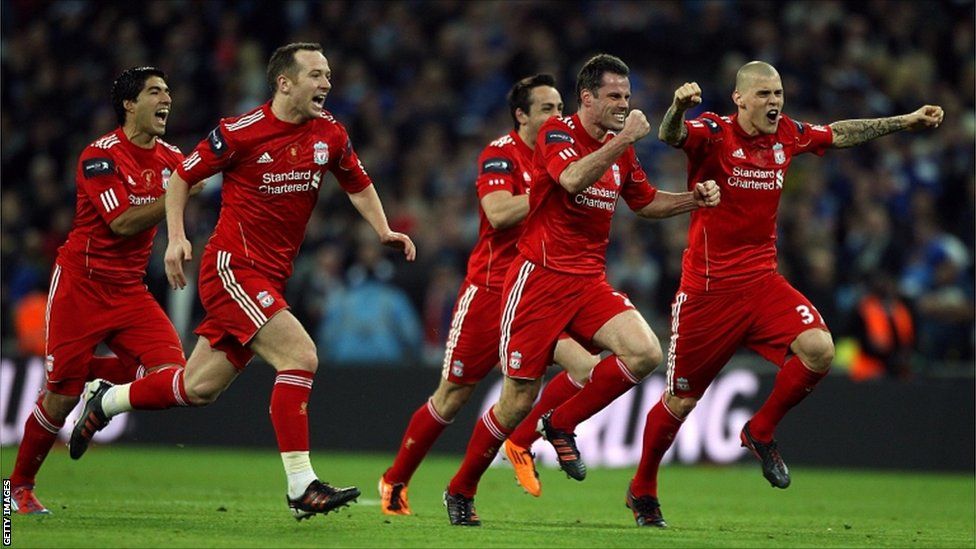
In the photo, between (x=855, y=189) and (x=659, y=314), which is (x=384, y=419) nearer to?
(x=659, y=314)

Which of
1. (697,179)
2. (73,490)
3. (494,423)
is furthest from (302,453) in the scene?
(73,490)

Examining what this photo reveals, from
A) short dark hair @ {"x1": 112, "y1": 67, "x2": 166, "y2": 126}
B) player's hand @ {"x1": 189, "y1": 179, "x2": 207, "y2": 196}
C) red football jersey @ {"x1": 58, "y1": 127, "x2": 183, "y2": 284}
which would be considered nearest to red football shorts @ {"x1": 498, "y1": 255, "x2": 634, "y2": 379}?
player's hand @ {"x1": 189, "y1": 179, "x2": 207, "y2": 196}

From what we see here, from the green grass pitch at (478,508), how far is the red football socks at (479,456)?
0.99 ft

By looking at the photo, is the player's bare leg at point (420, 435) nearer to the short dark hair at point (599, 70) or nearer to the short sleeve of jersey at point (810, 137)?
the short dark hair at point (599, 70)

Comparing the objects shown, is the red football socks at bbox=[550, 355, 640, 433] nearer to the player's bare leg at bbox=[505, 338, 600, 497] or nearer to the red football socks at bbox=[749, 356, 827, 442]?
the player's bare leg at bbox=[505, 338, 600, 497]

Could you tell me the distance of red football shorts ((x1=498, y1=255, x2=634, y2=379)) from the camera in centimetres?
955

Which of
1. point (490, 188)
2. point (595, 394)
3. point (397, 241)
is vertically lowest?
point (595, 394)

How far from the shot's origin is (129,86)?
1027cm

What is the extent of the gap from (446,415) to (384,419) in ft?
21.7

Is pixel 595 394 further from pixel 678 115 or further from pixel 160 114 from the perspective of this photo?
pixel 160 114

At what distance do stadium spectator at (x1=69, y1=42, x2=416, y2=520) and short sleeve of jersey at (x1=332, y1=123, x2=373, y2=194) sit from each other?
36mm

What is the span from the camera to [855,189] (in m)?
18.5

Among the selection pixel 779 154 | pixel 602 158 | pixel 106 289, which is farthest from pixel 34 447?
pixel 779 154

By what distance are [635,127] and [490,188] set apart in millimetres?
1565
